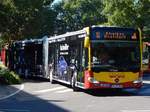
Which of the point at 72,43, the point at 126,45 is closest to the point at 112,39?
the point at 126,45

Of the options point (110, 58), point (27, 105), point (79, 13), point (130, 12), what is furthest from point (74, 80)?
point (79, 13)

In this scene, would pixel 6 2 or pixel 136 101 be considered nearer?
pixel 136 101

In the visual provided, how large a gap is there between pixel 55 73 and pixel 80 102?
10521mm

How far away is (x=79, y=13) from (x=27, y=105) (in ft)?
219

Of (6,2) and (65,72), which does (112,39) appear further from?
(6,2)

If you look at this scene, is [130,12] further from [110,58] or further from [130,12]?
[110,58]

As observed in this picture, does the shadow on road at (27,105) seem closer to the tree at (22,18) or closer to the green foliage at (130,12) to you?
the tree at (22,18)

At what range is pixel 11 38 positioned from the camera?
55750 mm

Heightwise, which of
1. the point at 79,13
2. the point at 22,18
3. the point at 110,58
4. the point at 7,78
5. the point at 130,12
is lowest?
the point at 7,78

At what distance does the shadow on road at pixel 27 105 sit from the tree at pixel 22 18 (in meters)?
21.3

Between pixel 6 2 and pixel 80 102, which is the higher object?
pixel 6 2

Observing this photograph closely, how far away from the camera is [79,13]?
84.6 metres

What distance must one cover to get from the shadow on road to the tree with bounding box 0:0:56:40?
2132 cm

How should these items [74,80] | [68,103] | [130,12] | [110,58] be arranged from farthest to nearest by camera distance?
1. [130,12]
2. [74,80]
3. [110,58]
4. [68,103]
